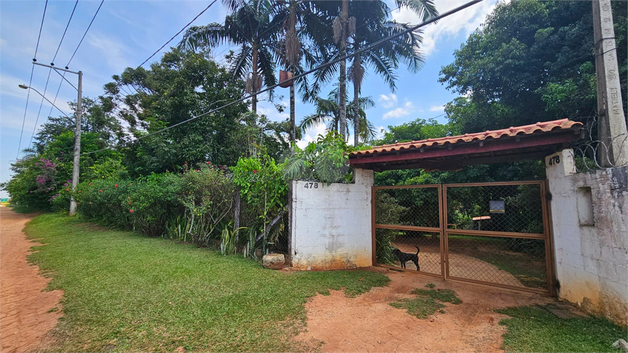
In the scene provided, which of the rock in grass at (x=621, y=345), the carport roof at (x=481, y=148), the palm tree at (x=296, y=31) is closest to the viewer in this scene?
the rock in grass at (x=621, y=345)

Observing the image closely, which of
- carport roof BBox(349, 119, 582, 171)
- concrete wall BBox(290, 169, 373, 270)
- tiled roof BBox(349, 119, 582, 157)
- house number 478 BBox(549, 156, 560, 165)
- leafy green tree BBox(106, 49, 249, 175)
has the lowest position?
concrete wall BBox(290, 169, 373, 270)

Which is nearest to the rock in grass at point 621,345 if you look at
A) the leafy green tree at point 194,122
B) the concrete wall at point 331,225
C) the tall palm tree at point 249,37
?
the concrete wall at point 331,225

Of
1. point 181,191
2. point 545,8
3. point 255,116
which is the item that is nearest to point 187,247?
point 181,191

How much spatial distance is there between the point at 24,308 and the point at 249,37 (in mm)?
12548

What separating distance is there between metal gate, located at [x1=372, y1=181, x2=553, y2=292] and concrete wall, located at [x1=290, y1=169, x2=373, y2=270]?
33 cm

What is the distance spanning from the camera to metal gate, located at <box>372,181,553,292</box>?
4.21 m

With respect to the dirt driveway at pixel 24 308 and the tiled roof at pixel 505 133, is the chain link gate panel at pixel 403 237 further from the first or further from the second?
the dirt driveway at pixel 24 308

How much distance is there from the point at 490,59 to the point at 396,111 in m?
7.25

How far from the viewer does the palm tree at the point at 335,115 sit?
14.7 meters

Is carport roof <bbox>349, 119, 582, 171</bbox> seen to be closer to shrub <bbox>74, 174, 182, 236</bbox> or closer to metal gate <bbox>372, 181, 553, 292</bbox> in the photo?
metal gate <bbox>372, 181, 553, 292</bbox>

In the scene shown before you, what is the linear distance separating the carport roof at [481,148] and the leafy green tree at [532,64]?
3.95m

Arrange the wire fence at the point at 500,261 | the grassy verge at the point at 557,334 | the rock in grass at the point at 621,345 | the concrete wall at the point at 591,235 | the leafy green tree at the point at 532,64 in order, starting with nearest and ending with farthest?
1. the rock in grass at the point at 621,345
2. the grassy verge at the point at 557,334
3. the concrete wall at the point at 591,235
4. the wire fence at the point at 500,261
5. the leafy green tree at the point at 532,64

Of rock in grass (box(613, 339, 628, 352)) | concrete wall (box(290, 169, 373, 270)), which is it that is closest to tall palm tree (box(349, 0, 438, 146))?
concrete wall (box(290, 169, 373, 270))

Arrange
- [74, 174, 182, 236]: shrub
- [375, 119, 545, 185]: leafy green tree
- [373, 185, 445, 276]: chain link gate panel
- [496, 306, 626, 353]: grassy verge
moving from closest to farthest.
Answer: [496, 306, 626, 353]: grassy verge, [373, 185, 445, 276]: chain link gate panel, [74, 174, 182, 236]: shrub, [375, 119, 545, 185]: leafy green tree
